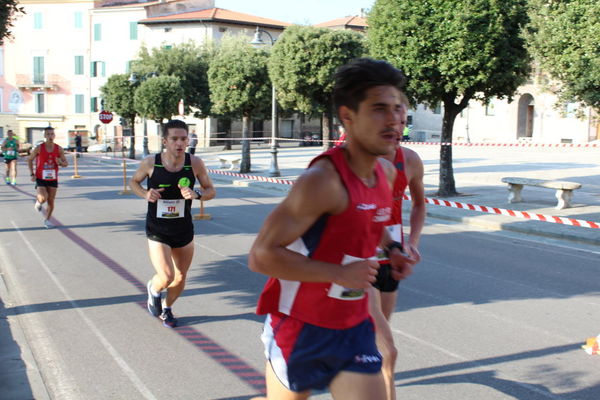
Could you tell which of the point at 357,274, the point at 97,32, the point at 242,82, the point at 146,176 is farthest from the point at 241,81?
the point at 97,32

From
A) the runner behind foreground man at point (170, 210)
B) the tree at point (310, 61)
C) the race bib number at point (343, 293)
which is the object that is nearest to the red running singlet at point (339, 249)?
the race bib number at point (343, 293)

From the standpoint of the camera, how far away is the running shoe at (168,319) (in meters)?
6.38

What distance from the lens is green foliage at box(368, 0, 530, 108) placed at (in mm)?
15516

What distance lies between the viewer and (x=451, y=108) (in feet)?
57.4

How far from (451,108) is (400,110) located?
15.3 m

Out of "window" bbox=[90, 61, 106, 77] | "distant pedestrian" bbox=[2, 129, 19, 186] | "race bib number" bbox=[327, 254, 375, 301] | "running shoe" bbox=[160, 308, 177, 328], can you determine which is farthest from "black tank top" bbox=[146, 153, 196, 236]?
"window" bbox=[90, 61, 106, 77]

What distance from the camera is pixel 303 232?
254 cm

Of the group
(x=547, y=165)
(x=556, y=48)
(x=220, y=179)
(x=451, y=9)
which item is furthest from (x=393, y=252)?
(x=547, y=165)

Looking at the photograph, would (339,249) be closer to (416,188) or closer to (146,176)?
(416,188)

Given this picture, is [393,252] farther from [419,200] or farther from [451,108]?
[451,108]

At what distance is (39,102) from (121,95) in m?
27.5

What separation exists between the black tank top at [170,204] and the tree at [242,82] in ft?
66.4

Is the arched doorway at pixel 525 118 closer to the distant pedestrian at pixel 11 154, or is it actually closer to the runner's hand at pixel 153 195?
the distant pedestrian at pixel 11 154

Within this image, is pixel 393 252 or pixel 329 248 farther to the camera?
pixel 393 252
